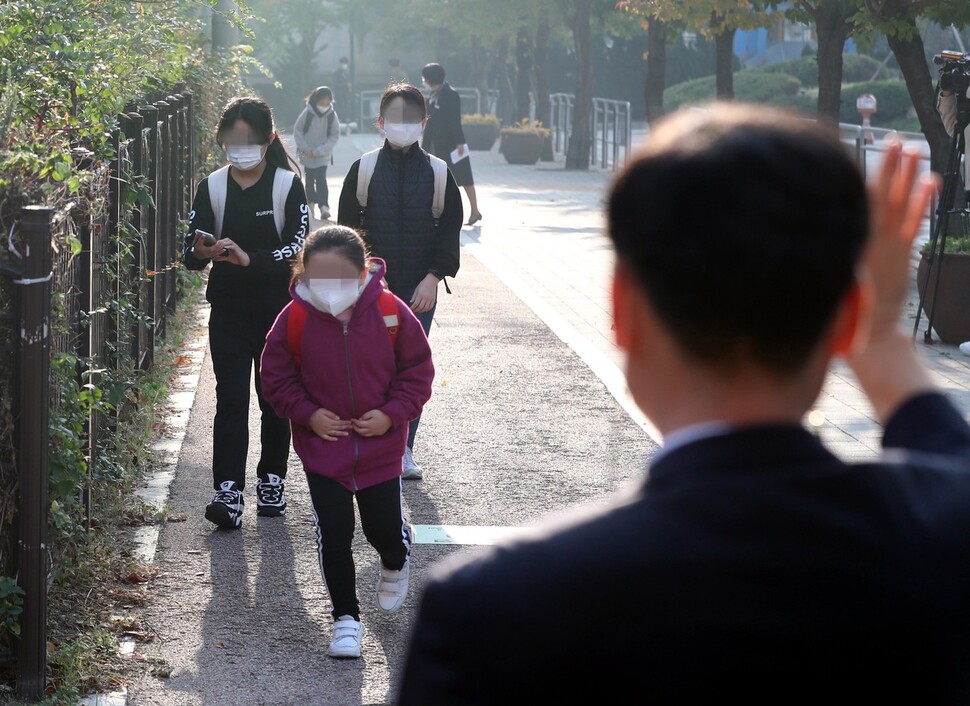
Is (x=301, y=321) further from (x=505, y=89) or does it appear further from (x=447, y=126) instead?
(x=505, y=89)

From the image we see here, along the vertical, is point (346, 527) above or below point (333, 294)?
below

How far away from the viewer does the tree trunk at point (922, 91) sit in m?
13.6

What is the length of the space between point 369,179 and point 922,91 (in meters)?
8.51

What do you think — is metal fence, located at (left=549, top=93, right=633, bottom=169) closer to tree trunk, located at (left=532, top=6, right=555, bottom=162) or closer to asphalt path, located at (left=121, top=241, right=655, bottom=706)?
tree trunk, located at (left=532, top=6, right=555, bottom=162)

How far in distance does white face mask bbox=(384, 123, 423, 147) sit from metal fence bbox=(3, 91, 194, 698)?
4.00 feet

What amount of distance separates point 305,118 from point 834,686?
698 inches

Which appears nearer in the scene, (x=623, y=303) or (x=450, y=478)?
(x=623, y=303)

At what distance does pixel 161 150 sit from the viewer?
9.70 metres

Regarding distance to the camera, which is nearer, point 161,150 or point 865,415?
point 865,415

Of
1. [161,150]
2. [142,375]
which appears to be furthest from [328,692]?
[161,150]

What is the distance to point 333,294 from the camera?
4746 mm

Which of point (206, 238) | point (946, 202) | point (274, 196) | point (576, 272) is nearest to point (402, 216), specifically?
point (274, 196)

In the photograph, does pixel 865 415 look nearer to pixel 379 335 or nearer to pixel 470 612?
pixel 379 335

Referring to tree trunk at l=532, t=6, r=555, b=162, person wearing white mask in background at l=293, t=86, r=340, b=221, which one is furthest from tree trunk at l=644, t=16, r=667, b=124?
Result: person wearing white mask in background at l=293, t=86, r=340, b=221
